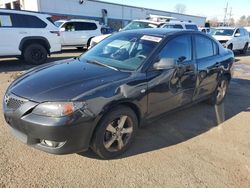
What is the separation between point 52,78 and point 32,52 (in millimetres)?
7341

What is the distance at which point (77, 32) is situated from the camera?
49.3 ft

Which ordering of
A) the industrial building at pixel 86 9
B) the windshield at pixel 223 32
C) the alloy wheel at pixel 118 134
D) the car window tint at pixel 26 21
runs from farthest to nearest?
the industrial building at pixel 86 9
the windshield at pixel 223 32
the car window tint at pixel 26 21
the alloy wheel at pixel 118 134

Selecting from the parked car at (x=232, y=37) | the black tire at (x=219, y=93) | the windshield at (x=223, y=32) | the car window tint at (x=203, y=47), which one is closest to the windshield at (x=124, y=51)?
the car window tint at (x=203, y=47)

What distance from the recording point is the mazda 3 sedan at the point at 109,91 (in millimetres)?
3049

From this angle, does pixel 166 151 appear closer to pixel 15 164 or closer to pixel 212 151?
pixel 212 151

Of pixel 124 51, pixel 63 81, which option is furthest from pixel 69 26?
pixel 63 81

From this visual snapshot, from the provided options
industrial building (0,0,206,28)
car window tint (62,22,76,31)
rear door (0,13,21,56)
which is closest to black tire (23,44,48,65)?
rear door (0,13,21,56)

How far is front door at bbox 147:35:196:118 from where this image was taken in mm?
3941

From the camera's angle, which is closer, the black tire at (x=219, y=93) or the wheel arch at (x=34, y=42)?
the black tire at (x=219, y=93)

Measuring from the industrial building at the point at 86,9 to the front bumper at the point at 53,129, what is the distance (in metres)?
32.2

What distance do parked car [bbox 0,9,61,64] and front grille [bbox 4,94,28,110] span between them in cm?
693

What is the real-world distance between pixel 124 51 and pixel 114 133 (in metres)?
1.39

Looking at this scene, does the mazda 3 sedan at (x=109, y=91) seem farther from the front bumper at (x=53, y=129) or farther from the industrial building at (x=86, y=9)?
the industrial building at (x=86, y=9)

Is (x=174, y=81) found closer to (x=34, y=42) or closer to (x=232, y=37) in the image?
(x=34, y=42)
